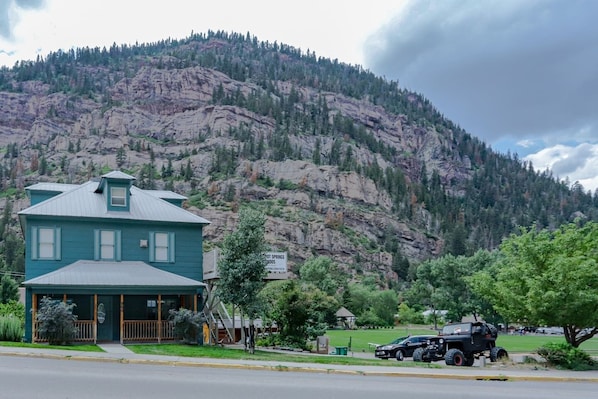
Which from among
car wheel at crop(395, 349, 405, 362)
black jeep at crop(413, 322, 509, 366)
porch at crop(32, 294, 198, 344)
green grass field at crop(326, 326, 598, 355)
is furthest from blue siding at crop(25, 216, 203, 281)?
green grass field at crop(326, 326, 598, 355)

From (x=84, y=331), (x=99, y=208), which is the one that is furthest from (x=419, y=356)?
(x=99, y=208)

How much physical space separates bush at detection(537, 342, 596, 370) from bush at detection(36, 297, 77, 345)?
2055cm

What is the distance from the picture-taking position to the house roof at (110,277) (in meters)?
28.5

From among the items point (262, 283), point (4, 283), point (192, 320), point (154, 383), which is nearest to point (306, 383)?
point (154, 383)

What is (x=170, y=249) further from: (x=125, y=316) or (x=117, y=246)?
(x=125, y=316)

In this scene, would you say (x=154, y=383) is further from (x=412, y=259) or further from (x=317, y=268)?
(x=412, y=259)

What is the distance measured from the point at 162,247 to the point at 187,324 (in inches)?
198

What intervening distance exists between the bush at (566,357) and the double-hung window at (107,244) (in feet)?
68.0

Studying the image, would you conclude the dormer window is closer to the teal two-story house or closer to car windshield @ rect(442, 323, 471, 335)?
the teal two-story house

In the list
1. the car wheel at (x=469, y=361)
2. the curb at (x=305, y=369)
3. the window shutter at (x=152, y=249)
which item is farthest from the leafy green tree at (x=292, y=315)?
the curb at (x=305, y=369)

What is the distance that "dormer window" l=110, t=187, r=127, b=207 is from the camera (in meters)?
32.5

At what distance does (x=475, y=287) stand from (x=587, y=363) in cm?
670

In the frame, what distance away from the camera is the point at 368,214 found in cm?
17425

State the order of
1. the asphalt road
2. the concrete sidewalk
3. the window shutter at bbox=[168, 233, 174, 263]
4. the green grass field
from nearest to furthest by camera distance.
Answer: the asphalt road → the concrete sidewalk → the window shutter at bbox=[168, 233, 174, 263] → the green grass field
